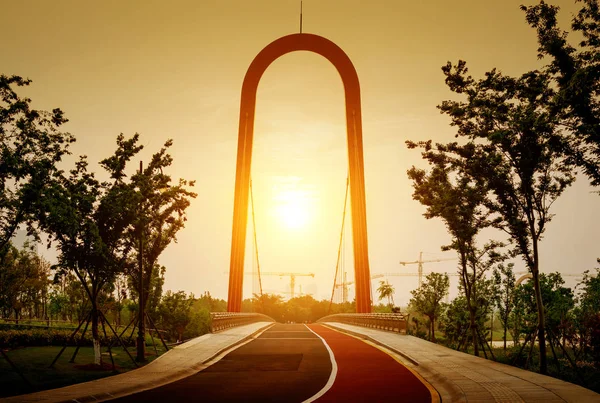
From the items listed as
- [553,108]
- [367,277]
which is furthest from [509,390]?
[367,277]

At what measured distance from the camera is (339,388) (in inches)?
472

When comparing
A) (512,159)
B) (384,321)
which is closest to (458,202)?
(512,159)

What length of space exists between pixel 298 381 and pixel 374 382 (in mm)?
1760

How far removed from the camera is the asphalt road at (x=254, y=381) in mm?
10898

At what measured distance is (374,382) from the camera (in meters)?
12.8

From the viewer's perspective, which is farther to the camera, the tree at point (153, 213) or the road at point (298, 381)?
the tree at point (153, 213)

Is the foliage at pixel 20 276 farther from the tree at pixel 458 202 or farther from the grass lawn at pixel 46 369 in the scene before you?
the tree at pixel 458 202

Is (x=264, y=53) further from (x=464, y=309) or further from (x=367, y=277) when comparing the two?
(x=464, y=309)

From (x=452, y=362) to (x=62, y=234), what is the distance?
12.6 meters

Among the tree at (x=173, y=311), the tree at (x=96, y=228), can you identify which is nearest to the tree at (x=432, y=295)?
the tree at (x=173, y=311)

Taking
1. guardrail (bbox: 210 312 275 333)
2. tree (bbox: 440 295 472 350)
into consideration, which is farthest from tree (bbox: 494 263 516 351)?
guardrail (bbox: 210 312 275 333)

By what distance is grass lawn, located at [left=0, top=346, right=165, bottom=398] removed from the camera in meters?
13.5

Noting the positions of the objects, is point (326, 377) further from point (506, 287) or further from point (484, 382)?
point (506, 287)

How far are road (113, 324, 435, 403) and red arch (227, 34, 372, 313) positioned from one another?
29.9 meters
